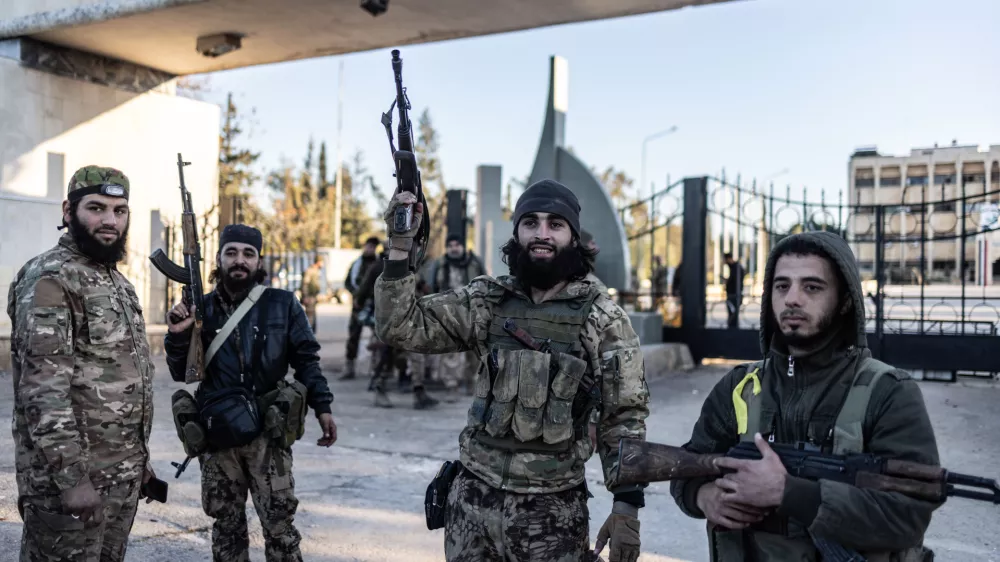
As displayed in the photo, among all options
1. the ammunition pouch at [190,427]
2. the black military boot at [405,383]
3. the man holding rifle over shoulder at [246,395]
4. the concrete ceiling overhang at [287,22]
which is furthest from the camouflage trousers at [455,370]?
the ammunition pouch at [190,427]

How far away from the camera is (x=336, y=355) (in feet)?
42.3

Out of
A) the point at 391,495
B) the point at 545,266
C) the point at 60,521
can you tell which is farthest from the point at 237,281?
the point at 391,495

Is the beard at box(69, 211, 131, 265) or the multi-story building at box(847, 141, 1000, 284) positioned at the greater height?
the multi-story building at box(847, 141, 1000, 284)

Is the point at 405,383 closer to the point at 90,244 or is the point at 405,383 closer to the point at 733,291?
the point at 733,291

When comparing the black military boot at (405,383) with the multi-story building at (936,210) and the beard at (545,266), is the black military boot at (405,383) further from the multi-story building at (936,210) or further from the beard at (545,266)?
the beard at (545,266)

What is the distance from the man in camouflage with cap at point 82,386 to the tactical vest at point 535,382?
135 centimetres

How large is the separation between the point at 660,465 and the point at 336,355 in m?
11.4

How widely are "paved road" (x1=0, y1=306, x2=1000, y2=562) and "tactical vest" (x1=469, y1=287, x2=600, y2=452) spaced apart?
1.84 meters

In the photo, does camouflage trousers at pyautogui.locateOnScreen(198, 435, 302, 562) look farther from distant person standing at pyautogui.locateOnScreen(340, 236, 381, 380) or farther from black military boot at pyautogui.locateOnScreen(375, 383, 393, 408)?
distant person standing at pyautogui.locateOnScreen(340, 236, 381, 380)

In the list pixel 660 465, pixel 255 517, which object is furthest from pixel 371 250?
pixel 660 465

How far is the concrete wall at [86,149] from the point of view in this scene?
8.97 m

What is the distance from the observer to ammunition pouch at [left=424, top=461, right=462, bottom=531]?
2.67m

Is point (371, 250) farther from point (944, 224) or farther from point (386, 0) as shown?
point (944, 224)

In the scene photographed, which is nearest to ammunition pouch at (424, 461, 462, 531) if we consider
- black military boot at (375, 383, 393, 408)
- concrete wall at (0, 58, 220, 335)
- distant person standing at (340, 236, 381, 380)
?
black military boot at (375, 383, 393, 408)
